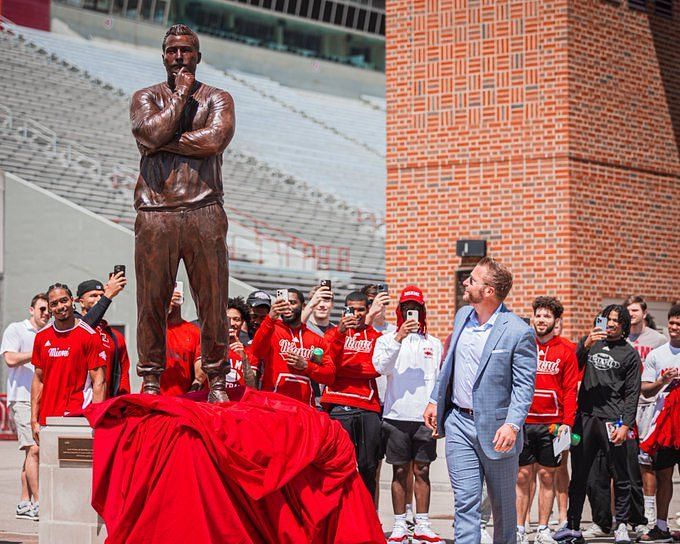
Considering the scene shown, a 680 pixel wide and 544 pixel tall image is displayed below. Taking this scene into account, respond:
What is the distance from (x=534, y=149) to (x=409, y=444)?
24.8 feet

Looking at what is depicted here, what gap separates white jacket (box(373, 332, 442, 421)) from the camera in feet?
32.8

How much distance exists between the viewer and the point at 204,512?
7.15 metres

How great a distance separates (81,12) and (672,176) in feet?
102

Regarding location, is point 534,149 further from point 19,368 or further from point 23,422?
point 23,422

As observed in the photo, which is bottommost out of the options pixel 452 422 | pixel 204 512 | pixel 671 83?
pixel 204 512

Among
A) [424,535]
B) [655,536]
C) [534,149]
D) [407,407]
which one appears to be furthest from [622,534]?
[534,149]

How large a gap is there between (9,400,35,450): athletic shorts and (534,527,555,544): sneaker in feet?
13.9

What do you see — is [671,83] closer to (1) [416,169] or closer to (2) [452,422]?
(1) [416,169]

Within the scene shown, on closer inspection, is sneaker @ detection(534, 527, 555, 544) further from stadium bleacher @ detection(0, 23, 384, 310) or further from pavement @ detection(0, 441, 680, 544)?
stadium bleacher @ detection(0, 23, 384, 310)

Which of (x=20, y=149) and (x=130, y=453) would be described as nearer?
(x=130, y=453)

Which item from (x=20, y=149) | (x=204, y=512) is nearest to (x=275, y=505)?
(x=204, y=512)

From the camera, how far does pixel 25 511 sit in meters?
10.8

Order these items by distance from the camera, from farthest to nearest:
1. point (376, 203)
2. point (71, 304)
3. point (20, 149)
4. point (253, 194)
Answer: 1. point (376, 203)
2. point (253, 194)
3. point (20, 149)
4. point (71, 304)

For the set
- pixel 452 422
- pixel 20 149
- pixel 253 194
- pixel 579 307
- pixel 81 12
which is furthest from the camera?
pixel 81 12
